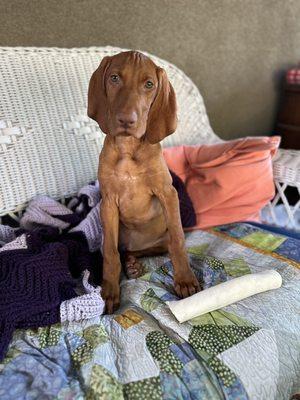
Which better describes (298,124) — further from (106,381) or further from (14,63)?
(106,381)

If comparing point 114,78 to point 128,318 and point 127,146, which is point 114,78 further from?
point 128,318

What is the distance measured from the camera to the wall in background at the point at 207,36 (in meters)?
1.83

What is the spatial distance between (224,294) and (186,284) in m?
0.16

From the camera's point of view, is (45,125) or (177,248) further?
(45,125)

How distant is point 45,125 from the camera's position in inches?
65.8

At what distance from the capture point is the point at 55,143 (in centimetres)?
170

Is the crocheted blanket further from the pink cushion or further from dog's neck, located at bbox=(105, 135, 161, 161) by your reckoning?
the pink cushion

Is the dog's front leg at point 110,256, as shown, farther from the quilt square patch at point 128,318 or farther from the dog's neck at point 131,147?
the dog's neck at point 131,147

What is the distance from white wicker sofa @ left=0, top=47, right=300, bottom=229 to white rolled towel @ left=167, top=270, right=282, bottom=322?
0.70m

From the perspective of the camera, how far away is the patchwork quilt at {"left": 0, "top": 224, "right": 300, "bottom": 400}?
36.1 inches

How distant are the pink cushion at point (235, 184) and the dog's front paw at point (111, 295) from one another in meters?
0.61

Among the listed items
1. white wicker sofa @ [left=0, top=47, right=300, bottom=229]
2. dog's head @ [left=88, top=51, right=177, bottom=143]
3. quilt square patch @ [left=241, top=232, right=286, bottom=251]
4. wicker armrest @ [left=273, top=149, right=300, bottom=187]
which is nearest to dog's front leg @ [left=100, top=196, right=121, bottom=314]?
dog's head @ [left=88, top=51, right=177, bottom=143]

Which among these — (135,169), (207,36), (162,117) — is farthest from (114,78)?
(207,36)

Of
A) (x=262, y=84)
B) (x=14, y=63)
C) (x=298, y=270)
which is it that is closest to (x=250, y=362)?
(x=298, y=270)
